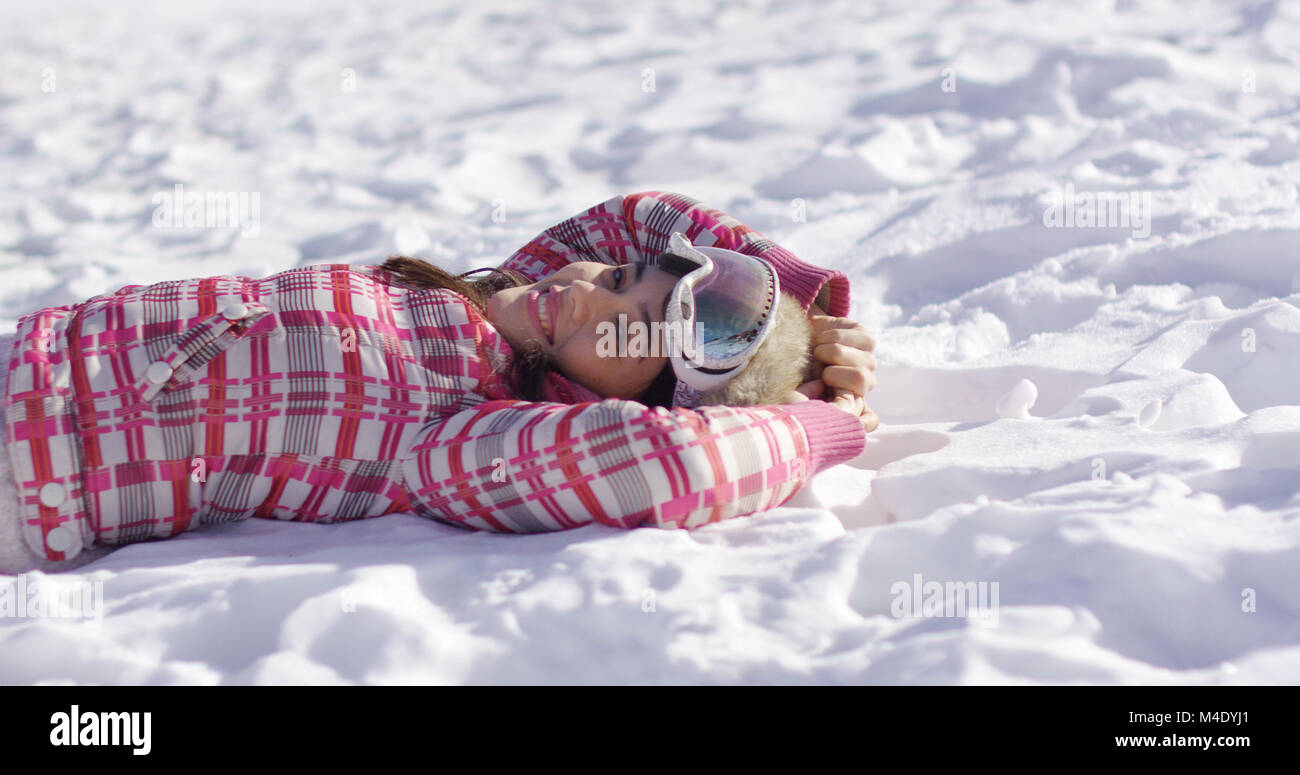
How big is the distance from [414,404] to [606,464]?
452mm

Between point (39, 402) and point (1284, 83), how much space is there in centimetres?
502

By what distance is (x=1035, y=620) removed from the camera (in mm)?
1376

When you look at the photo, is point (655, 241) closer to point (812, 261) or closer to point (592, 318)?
point (592, 318)

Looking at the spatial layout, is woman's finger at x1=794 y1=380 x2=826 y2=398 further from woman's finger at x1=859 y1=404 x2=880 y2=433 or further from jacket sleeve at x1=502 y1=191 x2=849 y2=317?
jacket sleeve at x1=502 y1=191 x2=849 y2=317

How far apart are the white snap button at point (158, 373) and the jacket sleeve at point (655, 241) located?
3.22ft

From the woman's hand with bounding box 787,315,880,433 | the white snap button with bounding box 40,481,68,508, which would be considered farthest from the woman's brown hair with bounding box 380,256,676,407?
the white snap button with bounding box 40,481,68,508

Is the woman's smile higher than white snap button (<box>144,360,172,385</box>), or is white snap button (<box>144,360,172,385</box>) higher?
the woman's smile

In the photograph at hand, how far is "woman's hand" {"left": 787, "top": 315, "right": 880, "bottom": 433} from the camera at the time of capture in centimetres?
Result: 213

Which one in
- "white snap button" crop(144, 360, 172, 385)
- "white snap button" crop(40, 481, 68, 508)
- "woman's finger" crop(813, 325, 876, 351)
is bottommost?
"white snap button" crop(40, 481, 68, 508)

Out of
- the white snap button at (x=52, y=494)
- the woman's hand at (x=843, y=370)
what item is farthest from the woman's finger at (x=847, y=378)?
the white snap button at (x=52, y=494)

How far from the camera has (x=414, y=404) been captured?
1.91 metres
